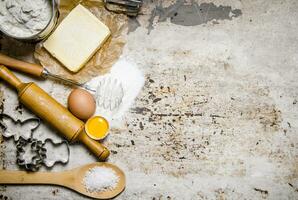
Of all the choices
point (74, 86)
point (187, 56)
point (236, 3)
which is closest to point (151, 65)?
point (187, 56)

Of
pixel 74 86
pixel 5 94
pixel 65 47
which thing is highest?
pixel 65 47

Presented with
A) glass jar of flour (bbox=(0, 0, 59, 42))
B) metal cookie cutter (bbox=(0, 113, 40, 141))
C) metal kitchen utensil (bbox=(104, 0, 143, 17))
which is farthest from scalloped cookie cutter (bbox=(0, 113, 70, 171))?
metal kitchen utensil (bbox=(104, 0, 143, 17))

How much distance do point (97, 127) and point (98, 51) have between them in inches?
11.6

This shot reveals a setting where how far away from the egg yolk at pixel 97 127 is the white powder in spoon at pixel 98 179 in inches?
5.0

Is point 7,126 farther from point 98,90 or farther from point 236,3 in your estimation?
point 236,3

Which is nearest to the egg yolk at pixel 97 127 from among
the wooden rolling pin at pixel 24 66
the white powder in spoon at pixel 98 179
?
the white powder in spoon at pixel 98 179

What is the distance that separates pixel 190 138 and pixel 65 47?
1.95ft

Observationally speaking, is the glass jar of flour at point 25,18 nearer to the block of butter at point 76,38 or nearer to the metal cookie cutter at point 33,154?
the block of butter at point 76,38

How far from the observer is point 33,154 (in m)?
1.56

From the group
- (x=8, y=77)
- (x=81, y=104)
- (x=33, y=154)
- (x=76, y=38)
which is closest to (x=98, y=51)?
(x=76, y=38)

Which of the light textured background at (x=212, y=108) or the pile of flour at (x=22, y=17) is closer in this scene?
the pile of flour at (x=22, y=17)

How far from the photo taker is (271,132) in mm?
1645

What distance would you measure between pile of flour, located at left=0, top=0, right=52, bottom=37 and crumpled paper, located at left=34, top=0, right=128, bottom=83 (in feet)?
0.38

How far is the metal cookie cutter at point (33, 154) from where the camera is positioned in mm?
1546
